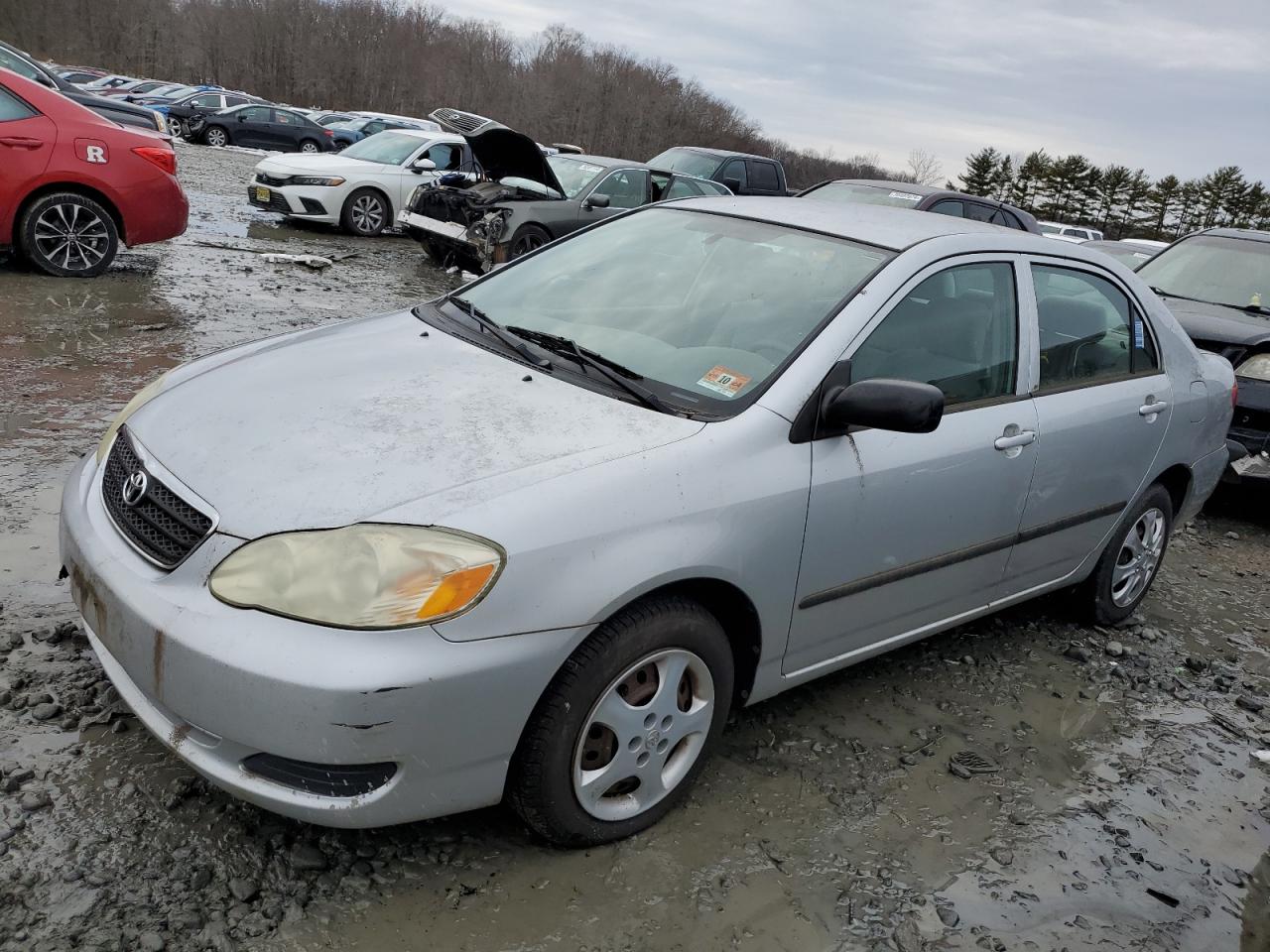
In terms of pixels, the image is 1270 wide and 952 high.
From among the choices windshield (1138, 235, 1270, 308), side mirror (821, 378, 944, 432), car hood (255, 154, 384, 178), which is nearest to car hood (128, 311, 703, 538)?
side mirror (821, 378, 944, 432)

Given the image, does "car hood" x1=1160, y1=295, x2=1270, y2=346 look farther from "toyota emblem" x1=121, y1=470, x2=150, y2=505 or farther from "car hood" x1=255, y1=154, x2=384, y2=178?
"car hood" x1=255, y1=154, x2=384, y2=178

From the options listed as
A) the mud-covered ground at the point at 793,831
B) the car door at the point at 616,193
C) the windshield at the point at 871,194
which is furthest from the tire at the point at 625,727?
the car door at the point at 616,193

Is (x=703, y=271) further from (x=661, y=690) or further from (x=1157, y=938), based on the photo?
(x=1157, y=938)

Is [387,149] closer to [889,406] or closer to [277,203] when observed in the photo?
[277,203]

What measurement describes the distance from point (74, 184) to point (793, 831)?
25.4 feet

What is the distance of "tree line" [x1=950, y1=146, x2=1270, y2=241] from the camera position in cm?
6756

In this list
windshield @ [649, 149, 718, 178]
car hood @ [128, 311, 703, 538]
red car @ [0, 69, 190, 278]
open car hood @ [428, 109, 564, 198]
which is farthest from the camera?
windshield @ [649, 149, 718, 178]

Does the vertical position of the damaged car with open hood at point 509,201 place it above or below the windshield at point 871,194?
below

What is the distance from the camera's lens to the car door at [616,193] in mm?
11586

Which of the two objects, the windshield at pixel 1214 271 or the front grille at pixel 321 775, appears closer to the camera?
the front grille at pixel 321 775

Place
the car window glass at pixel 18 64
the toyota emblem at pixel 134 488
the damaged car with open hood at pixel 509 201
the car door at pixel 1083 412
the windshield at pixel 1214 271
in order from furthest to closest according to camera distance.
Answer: the damaged car with open hood at pixel 509 201 < the car window glass at pixel 18 64 < the windshield at pixel 1214 271 < the car door at pixel 1083 412 < the toyota emblem at pixel 134 488

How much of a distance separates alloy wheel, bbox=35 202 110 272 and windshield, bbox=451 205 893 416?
5.91 metres

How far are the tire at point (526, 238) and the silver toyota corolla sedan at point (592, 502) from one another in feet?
23.6

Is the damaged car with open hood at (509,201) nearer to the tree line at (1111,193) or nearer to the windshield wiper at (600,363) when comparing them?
the windshield wiper at (600,363)
